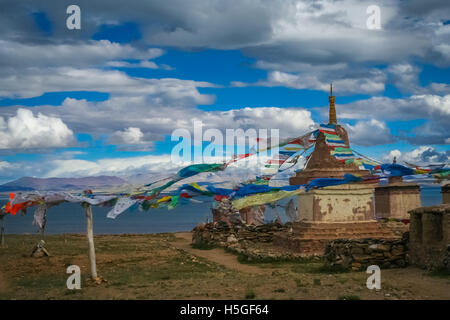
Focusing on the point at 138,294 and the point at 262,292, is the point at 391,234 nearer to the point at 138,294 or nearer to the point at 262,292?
the point at 262,292

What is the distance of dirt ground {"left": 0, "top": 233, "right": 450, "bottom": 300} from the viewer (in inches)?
446

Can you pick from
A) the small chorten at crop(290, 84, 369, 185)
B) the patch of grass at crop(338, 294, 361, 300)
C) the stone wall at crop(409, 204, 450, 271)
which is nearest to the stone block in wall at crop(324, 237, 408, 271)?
the stone wall at crop(409, 204, 450, 271)

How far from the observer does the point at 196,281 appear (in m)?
14.1

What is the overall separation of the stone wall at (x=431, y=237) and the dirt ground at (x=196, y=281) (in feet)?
1.73

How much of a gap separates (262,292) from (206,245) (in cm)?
1757

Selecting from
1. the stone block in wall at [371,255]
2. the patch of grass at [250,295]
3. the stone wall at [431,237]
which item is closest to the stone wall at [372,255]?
the stone block in wall at [371,255]

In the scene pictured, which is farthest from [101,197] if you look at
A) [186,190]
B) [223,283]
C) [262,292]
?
[262,292]

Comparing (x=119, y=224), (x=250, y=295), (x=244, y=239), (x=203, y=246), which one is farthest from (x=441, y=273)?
(x=119, y=224)

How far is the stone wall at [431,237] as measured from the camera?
538 inches

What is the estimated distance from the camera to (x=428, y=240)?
1488 centimetres

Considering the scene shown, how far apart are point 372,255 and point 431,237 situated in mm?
2168

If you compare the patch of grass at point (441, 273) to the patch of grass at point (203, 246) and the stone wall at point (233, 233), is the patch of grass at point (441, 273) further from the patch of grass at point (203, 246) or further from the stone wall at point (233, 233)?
the patch of grass at point (203, 246)

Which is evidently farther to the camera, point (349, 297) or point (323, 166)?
point (323, 166)

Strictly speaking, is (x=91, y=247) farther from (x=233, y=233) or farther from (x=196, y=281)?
(x=233, y=233)
